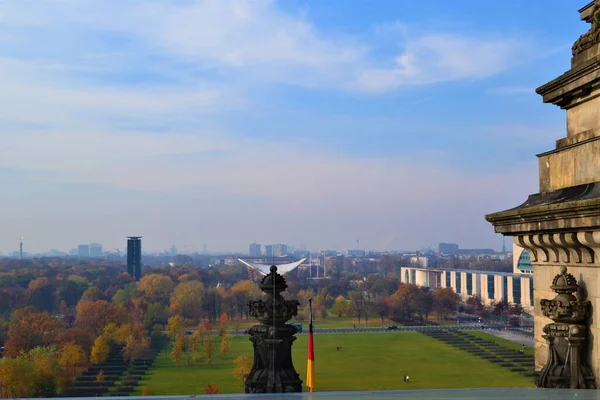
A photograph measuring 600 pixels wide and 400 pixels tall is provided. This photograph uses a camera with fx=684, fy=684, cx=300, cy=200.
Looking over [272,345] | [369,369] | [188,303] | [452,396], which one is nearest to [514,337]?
[369,369]

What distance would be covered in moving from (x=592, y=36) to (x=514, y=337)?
309 feet

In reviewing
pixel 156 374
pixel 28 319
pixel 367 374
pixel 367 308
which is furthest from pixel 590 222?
pixel 367 308

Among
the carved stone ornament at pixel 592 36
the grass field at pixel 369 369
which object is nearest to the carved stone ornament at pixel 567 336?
the carved stone ornament at pixel 592 36

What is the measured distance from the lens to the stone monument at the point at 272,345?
1078 cm

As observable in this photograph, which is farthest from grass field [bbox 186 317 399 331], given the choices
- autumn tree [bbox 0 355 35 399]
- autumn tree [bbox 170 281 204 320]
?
autumn tree [bbox 0 355 35 399]

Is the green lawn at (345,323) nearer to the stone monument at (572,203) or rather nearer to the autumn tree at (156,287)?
the autumn tree at (156,287)

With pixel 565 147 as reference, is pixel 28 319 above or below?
below

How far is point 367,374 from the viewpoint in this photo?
66312mm

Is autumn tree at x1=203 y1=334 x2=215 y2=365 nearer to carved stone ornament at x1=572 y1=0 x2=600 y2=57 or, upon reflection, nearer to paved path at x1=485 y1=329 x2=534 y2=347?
paved path at x1=485 y1=329 x2=534 y2=347

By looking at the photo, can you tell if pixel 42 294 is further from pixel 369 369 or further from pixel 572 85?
pixel 572 85

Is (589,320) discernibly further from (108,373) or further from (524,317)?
(524,317)

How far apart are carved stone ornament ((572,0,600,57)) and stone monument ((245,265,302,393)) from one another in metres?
5.87

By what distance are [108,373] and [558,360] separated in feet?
232

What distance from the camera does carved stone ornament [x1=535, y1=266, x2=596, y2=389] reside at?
28.0 feet
